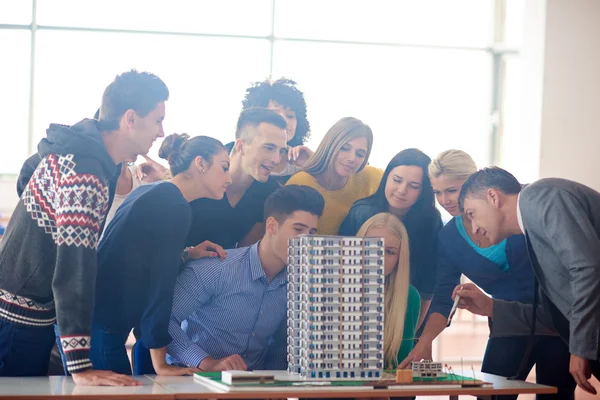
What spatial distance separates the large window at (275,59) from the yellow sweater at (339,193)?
19.2 inches

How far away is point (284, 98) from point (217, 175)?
2.07 ft

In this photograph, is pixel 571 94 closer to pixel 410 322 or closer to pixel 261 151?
pixel 410 322

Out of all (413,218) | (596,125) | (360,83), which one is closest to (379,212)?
(413,218)

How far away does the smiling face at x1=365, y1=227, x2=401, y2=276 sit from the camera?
5148 mm

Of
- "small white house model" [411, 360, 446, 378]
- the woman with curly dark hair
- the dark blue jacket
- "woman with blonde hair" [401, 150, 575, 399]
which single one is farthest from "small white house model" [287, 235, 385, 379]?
the dark blue jacket

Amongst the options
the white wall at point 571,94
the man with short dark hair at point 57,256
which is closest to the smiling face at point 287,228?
the man with short dark hair at point 57,256

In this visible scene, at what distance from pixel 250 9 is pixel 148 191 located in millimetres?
2384

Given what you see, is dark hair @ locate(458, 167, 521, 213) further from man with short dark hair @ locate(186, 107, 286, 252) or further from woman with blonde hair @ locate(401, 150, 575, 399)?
man with short dark hair @ locate(186, 107, 286, 252)

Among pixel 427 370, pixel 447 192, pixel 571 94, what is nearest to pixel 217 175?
pixel 447 192

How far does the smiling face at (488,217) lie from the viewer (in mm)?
5172

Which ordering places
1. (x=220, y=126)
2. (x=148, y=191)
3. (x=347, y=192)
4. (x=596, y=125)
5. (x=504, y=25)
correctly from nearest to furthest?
(x=148, y=191) → (x=347, y=192) → (x=220, y=126) → (x=596, y=125) → (x=504, y=25)

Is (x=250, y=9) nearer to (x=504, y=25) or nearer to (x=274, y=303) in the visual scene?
(x=504, y=25)

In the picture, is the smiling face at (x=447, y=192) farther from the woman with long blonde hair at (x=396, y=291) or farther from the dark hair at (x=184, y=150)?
the dark hair at (x=184, y=150)

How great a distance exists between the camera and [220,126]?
18.3ft
